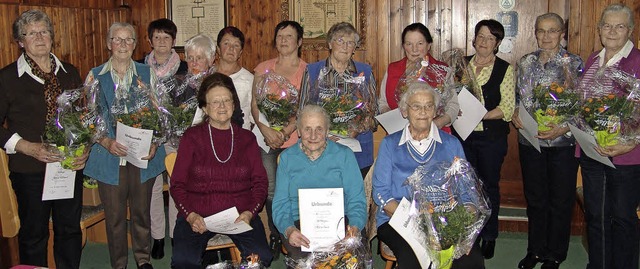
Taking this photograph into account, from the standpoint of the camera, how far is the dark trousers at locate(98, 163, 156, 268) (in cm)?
388

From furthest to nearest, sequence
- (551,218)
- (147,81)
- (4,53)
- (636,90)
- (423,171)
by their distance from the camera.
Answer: (4,53)
(551,218)
(147,81)
(636,90)
(423,171)

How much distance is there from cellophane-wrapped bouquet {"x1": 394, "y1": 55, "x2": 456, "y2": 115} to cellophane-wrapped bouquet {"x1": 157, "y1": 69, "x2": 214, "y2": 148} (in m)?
1.30

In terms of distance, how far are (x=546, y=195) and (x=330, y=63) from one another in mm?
1721

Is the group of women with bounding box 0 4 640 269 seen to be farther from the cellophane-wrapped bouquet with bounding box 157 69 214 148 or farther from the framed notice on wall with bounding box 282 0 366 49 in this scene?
the framed notice on wall with bounding box 282 0 366 49

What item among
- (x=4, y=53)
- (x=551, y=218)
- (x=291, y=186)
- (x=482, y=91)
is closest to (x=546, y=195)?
(x=551, y=218)

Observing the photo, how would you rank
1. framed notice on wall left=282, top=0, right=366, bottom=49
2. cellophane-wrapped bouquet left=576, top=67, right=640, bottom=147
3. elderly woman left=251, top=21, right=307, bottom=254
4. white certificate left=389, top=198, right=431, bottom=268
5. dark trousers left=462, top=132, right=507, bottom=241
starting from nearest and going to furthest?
white certificate left=389, top=198, right=431, bottom=268 → cellophane-wrapped bouquet left=576, top=67, right=640, bottom=147 → elderly woman left=251, top=21, right=307, bottom=254 → dark trousers left=462, top=132, right=507, bottom=241 → framed notice on wall left=282, top=0, right=366, bottom=49

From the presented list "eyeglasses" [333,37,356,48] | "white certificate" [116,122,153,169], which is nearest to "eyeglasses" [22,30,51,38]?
"white certificate" [116,122,153,169]

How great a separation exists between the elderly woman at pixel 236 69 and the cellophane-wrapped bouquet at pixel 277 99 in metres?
0.43

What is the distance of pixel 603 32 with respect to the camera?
11.8 feet

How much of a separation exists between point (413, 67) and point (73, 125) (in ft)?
6.94

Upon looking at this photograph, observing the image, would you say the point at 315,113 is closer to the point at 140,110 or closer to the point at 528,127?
the point at 140,110

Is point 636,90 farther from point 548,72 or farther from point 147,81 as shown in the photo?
point 147,81

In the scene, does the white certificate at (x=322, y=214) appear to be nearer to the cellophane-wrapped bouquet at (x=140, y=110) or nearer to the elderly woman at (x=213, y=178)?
the elderly woman at (x=213, y=178)

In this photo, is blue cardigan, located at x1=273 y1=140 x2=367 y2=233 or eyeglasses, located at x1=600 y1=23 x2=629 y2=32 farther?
eyeglasses, located at x1=600 y1=23 x2=629 y2=32
